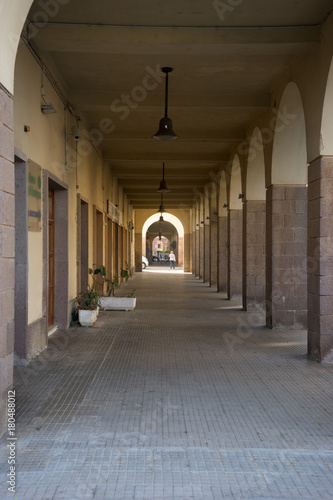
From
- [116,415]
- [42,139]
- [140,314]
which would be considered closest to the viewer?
[116,415]

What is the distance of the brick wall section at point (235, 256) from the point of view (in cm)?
1210

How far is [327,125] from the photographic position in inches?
216

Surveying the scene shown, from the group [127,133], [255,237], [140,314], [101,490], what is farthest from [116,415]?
[127,133]

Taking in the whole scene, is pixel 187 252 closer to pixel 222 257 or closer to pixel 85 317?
pixel 222 257

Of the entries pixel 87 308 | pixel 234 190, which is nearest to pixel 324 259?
pixel 87 308

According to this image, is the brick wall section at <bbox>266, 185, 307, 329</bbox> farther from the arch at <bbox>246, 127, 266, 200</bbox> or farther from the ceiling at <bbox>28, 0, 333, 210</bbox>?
the arch at <bbox>246, 127, 266, 200</bbox>

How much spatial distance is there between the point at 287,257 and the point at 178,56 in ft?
11.1

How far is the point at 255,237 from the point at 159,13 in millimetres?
5572

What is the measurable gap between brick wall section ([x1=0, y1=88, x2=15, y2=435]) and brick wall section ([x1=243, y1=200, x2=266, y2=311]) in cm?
695

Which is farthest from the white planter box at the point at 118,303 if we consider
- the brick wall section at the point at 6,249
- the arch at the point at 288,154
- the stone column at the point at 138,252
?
the stone column at the point at 138,252

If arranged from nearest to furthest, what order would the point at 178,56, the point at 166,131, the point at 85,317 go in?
the point at 178,56, the point at 166,131, the point at 85,317

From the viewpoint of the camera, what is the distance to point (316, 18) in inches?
210

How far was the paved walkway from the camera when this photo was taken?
8.84ft

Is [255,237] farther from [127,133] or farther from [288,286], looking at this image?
[127,133]
